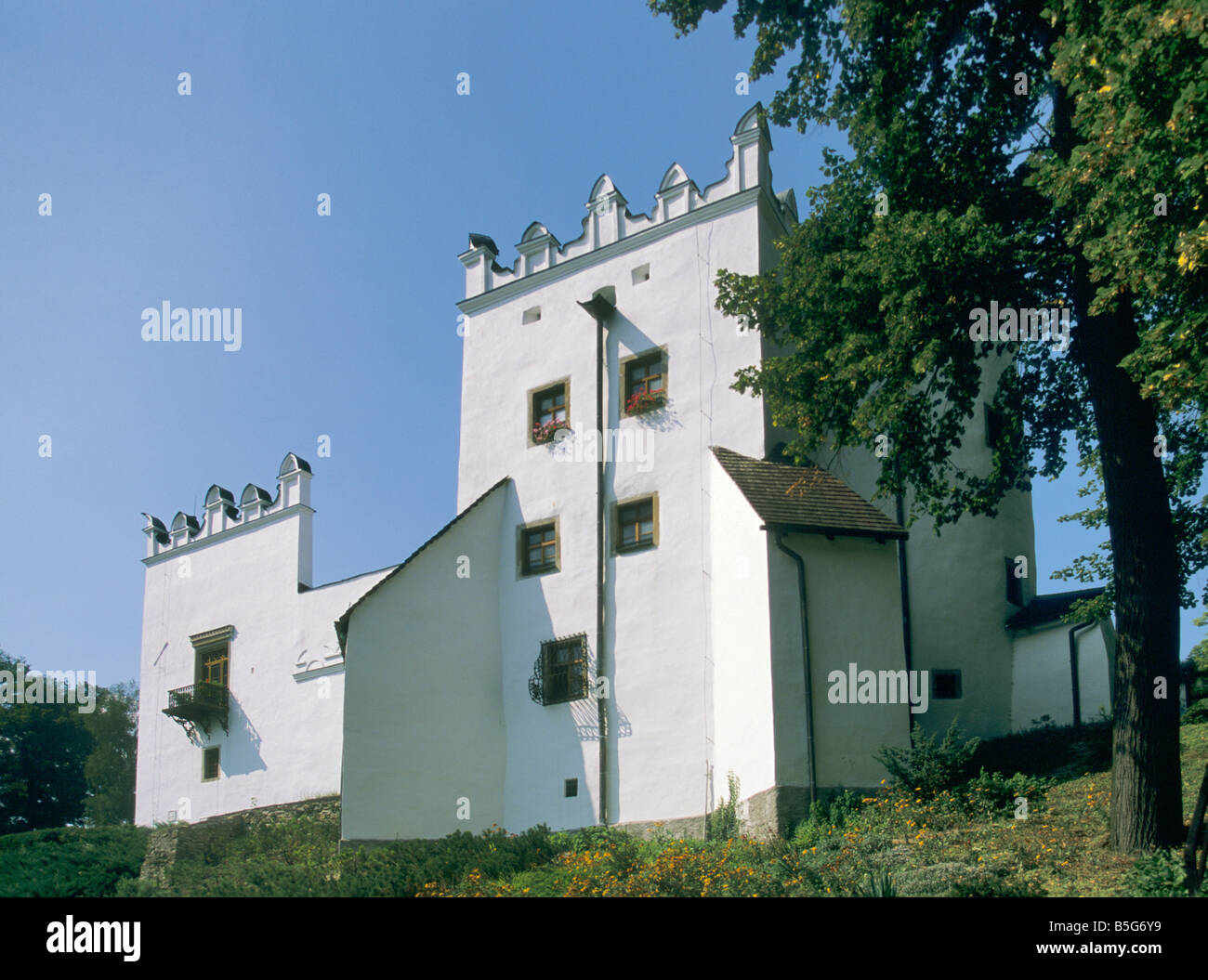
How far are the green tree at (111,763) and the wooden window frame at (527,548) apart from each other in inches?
1149

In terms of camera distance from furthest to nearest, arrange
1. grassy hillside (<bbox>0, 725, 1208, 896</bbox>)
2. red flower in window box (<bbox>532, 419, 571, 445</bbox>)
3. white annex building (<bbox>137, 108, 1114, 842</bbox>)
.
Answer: red flower in window box (<bbox>532, 419, 571, 445</bbox>), white annex building (<bbox>137, 108, 1114, 842</bbox>), grassy hillside (<bbox>0, 725, 1208, 896</bbox>)

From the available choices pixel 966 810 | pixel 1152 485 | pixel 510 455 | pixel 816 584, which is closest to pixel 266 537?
pixel 510 455

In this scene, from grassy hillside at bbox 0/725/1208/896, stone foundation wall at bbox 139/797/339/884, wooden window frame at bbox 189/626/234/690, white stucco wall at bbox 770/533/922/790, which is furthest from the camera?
wooden window frame at bbox 189/626/234/690

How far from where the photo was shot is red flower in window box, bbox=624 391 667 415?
23.0 metres

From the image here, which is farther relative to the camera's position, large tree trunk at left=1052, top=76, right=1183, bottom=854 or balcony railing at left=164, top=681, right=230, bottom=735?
balcony railing at left=164, top=681, right=230, bottom=735

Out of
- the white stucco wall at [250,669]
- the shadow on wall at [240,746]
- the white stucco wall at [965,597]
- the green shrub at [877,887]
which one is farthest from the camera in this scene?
the shadow on wall at [240,746]

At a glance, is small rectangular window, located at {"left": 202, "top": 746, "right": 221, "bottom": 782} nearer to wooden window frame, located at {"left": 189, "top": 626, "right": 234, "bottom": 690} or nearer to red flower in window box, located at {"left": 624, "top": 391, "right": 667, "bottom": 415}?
wooden window frame, located at {"left": 189, "top": 626, "right": 234, "bottom": 690}

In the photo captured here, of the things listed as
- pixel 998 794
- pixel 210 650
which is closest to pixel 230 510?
pixel 210 650

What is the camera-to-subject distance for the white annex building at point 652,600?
1980 centimetres

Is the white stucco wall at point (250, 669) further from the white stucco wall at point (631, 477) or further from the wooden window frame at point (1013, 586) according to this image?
the wooden window frame at point (1013, 586)

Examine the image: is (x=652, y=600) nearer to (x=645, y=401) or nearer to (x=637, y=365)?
(x=645, y=401)

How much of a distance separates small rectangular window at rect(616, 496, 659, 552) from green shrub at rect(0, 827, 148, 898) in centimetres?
1050

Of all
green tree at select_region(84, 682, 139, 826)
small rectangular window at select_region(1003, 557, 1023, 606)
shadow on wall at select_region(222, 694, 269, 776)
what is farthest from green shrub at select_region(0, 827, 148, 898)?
green tree at select_region(84, 682, 139, 826)

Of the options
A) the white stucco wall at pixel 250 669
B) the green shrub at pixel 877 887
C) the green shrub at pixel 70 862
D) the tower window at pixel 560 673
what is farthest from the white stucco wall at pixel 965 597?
the green shrub at pixel 70 862
